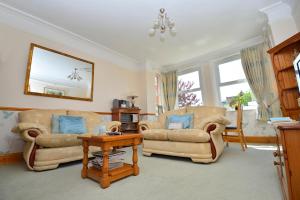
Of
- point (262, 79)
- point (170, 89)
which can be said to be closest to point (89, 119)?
point (170, 89)

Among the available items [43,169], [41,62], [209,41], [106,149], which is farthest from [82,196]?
[209,41]

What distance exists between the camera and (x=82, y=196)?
1.32 metres

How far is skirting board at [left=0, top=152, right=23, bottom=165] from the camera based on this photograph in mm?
2552

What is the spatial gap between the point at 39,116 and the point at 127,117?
2221 mm

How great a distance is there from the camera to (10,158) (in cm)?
262

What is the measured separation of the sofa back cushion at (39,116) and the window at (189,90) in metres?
4.04

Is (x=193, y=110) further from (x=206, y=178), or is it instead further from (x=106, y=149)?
(x=106, y=149)

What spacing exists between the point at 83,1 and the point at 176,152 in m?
3.05

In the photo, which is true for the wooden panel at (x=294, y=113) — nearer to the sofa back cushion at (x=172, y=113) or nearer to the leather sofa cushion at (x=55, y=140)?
the sofa back cushion at (x=172, y=113)

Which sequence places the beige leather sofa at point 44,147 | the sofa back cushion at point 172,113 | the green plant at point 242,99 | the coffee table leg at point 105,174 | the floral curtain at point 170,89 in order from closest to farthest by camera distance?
the coffee table leg at point 105,174, the beige leather sofa at point 44,147, the sofa back cushion at point 172,113, the green plant at point 242,99, the floral curtain at point 170,89

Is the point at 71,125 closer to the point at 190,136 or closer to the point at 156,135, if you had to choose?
the point at 156,135

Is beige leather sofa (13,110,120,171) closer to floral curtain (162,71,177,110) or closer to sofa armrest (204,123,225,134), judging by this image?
sofa armrest (204,123,225,134)

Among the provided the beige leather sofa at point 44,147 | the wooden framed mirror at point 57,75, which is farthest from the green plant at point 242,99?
the beige leather sofa at point 44,147

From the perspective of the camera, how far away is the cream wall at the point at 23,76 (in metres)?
2.77
